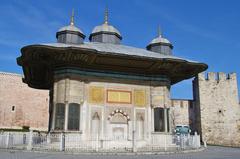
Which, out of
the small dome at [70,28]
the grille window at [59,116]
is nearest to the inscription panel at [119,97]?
the grille window at [59,116]

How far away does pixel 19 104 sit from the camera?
40406 millimetres

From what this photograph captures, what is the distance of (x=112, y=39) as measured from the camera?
23.0 m

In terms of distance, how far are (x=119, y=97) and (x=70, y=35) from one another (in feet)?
16.8

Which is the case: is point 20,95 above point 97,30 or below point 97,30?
below

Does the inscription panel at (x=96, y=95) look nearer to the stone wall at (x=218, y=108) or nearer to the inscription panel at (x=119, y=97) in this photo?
the inscription panel at (x=119, y=97)

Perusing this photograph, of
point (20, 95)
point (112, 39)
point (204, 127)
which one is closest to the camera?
point (112, 39)

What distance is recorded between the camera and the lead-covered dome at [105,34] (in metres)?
22.9

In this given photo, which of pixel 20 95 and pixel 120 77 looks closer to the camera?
pixel 120 77

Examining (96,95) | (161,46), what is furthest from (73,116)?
(161,46)

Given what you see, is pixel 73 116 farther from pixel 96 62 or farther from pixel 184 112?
pixel 184 112

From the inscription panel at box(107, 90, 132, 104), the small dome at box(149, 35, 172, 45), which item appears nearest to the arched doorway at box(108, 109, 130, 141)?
the inscription panel at box(107, 90, 132, 104)

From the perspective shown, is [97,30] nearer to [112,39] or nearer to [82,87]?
[112,39]

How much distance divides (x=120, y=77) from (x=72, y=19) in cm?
557

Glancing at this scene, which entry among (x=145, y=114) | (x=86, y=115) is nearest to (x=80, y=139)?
(x=86, y=115)
